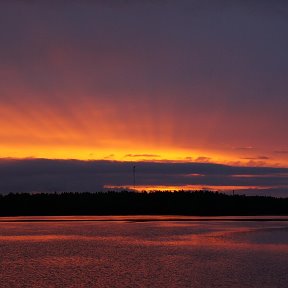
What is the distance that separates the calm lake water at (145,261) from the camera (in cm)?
1940

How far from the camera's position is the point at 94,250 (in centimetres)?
2864

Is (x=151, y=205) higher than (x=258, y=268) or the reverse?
higher

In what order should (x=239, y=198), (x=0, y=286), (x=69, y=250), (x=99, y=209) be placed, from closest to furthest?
(x=0, y=286) → (x=69, y=250) → (x=99, y=209) → (x=239, y=198)

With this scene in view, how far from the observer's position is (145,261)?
80.1 feet

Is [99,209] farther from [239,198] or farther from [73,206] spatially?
[239,198]

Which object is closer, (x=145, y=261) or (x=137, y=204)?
(x=145, y=261)

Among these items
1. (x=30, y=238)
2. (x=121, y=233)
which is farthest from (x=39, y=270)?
(x=121, y=233)

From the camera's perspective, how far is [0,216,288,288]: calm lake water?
63.7 feet

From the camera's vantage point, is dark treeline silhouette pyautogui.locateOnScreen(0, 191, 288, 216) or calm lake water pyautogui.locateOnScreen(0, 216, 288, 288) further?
dark treeline silhouette pyautogui.locateOnScreen(0, 191, 288, 216)

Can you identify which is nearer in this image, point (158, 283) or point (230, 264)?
point (158, 283)

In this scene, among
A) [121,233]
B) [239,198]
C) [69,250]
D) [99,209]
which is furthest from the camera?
[239,198]

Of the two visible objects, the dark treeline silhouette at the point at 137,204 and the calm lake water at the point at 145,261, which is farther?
the dark treeline silhouette at the point at 137,204

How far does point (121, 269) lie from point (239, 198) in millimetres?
84568

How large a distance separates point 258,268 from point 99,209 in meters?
73.2
